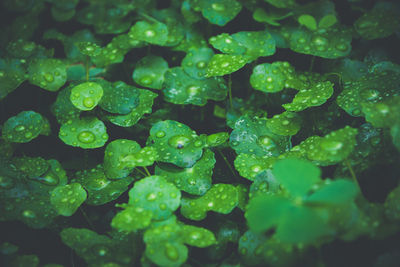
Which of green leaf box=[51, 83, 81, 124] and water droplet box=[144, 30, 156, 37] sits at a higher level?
water droplet box=[144, 30, 156, 37]

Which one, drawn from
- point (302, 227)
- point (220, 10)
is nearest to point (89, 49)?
point (220, 10)

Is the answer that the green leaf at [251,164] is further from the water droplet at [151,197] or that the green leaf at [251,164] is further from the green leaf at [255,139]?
the water droplet at [151,197]

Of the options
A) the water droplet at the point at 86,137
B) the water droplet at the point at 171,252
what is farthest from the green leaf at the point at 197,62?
the water droplet at the point at 171,252

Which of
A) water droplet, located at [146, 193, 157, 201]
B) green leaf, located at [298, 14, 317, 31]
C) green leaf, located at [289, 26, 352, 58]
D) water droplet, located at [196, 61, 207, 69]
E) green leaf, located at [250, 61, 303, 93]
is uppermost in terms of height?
green leaf, located at [298, 14, 317, 31]

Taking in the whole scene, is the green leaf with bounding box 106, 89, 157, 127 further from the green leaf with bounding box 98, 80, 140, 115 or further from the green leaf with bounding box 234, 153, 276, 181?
the green leaf with bounding box 234, 153, 276, 181

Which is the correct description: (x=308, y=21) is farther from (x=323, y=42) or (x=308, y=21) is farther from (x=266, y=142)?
(x=266, y=142)

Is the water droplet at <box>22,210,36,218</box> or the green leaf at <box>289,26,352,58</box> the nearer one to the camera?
the water droplet at <box>22,210,36,218</box>

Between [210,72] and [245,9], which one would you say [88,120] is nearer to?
[210,72]

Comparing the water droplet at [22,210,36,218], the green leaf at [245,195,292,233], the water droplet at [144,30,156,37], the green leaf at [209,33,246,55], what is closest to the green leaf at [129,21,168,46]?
the water droplet at [144,30,156,37]

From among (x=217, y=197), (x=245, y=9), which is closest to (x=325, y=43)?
(x=245, y=9)
